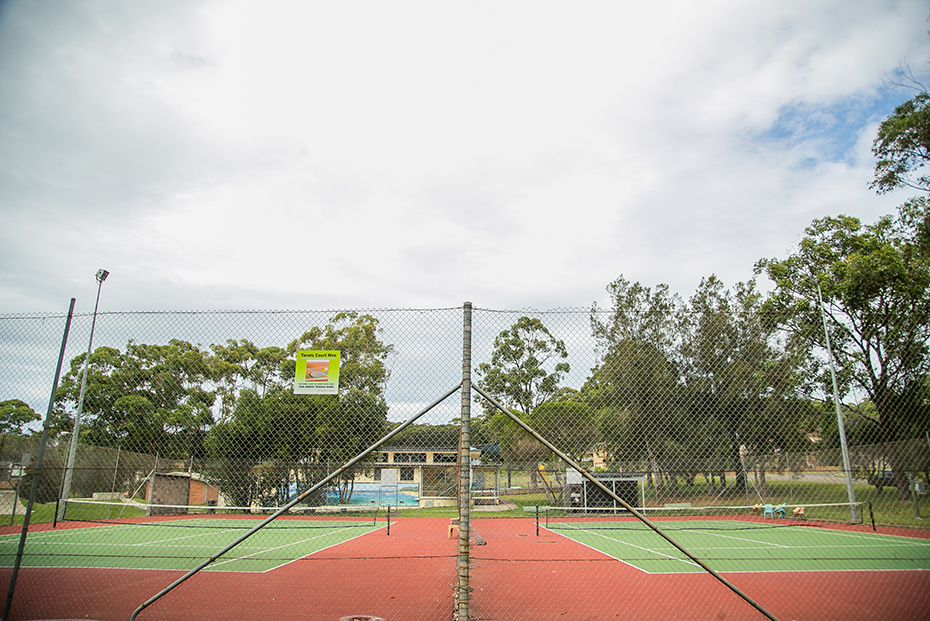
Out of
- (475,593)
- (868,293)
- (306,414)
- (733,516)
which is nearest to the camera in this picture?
(306,414)

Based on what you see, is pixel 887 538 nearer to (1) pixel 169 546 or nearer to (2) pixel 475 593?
(2) pixel 475 593

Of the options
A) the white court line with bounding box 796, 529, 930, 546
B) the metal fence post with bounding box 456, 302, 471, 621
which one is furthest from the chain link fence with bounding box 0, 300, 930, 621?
the white court line with bounding box 796, 529, 930, 546

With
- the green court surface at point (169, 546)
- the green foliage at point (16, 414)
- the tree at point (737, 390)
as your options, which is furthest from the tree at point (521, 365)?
the green foliage at point (16, 414)

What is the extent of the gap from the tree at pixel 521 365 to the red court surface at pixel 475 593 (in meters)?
1.76

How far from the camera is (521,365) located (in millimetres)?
5559

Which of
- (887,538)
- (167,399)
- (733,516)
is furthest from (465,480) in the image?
(887,538)

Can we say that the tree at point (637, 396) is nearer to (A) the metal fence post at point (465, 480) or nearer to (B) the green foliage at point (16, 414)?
(A) the metal fence post at point (465, 480)

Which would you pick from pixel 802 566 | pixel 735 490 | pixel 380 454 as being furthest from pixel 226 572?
pixel 802 566

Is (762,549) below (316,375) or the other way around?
below

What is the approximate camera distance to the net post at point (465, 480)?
3927 mm

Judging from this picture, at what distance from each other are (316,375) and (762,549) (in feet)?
38.3

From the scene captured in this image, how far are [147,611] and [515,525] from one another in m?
14.1

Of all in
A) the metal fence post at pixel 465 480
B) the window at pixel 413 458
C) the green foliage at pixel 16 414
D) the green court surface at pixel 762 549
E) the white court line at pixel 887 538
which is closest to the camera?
the metal fence post at pixel 465 480

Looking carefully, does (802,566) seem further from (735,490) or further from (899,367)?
(899,367)
